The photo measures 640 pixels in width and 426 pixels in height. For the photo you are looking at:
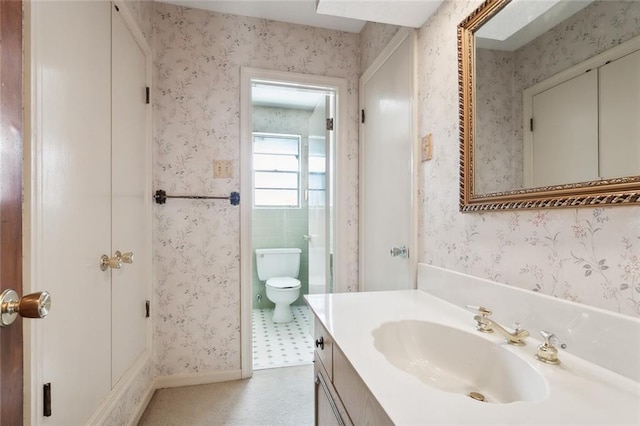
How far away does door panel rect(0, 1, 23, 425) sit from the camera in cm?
59

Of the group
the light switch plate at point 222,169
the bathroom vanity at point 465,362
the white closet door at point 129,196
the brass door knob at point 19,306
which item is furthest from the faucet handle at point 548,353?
the light switch plate at point 222,169

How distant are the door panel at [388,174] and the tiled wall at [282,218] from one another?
5.39ft

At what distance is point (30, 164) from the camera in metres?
0.82

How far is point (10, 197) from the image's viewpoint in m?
0.62

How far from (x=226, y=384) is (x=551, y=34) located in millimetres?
2359

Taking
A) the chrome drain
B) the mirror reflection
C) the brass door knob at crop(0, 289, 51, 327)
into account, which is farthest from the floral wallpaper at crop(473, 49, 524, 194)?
the brass door knob at crop(0, 289, 51, 327)

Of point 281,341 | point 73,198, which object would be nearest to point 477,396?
point 73,198

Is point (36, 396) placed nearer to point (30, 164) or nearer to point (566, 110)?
point (30, 164)

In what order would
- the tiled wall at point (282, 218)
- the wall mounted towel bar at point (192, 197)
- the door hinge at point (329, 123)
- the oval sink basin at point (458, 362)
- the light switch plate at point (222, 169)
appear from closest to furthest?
the oval sink basin at point (458, 362)
the wall mounted towel bar at point (192, 197)
the light switch plate at point (222, 169)
the door hinge at point (329, 123)
the tiled wall at point (282, 218)

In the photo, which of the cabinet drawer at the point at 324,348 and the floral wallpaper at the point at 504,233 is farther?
the cabinet drawer at the point at 324,348

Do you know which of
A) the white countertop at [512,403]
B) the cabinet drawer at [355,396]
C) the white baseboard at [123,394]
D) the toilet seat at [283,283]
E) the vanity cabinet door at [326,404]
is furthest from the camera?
the toilet seat at [283,283]

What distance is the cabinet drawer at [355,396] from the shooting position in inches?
23.9

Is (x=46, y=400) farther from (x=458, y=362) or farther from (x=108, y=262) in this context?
(x=458, y=362)

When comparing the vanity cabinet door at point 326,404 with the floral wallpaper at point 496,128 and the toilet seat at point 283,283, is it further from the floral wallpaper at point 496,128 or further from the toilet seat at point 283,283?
the toilet seat at point 283,283
